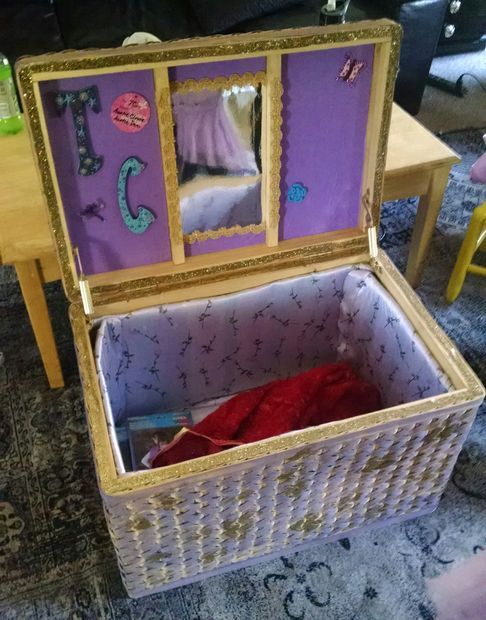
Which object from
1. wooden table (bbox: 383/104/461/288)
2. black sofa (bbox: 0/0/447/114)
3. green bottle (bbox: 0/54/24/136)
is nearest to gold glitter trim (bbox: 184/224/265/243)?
wooden table (bbox: 383/104/461/288)

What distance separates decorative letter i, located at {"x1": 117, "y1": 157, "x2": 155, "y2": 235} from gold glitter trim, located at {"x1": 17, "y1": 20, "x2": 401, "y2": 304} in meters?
0.10

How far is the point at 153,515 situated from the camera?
0.89 m

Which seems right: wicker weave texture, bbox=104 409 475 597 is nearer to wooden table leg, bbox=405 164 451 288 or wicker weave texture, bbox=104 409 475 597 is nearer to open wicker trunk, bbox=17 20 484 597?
open wicker trunk, bbox=17 20 484 597

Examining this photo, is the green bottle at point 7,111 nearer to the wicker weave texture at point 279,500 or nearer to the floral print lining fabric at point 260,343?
the floral print lining fabric at point 260,343

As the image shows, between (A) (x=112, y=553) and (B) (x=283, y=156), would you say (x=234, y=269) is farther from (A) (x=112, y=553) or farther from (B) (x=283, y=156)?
(A) (x=112, y=553)

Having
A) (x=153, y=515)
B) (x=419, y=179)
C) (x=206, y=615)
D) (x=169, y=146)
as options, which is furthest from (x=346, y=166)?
(x=206, y=615)

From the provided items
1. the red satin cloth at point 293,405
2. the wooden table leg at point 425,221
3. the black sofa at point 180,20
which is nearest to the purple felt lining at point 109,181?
the red satin cloth at point 293,405

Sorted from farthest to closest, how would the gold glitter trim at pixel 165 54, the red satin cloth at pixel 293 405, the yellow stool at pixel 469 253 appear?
the yellow stool at pixel 469 253, the red satin cloth at pixel 293 405, the gold glitter trim at pixel 165 54

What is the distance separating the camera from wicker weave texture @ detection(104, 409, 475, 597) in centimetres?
89

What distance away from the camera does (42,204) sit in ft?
4.21

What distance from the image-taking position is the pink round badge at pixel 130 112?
89 cm

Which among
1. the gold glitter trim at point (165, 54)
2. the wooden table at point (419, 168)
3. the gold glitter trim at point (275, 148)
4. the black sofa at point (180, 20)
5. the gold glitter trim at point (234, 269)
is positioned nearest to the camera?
the gold glitter trim at point (165, 54)

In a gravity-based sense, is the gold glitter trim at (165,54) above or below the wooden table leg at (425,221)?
above

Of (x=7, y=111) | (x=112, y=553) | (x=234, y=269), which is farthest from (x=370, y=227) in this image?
(x=7, y=111)
